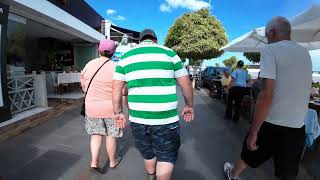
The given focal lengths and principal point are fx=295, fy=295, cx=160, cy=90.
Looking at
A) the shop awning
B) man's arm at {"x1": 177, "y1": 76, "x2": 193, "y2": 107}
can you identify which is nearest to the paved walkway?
man's arm at {"x1": 177, "y1": 76, "x2": 193, "y2": 107}

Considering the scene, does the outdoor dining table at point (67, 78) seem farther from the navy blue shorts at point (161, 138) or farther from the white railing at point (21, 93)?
the navy blue shorts at point (161, 138)

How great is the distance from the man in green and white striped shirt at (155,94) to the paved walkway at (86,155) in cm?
122

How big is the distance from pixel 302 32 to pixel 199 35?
53.7ft

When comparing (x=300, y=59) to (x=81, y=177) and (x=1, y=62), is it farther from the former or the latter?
(x=1, y=62)

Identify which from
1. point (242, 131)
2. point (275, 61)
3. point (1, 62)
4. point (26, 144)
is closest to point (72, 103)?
point (1, 62)

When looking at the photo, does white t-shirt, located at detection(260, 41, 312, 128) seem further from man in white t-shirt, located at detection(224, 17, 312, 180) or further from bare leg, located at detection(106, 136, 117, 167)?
bare leg, located at detection(106, 136, 117, 167)

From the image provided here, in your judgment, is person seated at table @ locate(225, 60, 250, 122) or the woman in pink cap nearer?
the woman in pink cap

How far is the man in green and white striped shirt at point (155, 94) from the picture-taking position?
9.11 ft

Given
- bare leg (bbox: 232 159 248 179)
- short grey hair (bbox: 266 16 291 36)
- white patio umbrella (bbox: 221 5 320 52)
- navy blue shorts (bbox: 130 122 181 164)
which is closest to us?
navy blue shorts (bbox: 130 122 181 164)

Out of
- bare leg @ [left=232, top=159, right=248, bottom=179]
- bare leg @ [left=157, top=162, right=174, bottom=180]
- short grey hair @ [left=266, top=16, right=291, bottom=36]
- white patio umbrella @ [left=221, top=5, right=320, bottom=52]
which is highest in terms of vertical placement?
white patio umbrella @ [left=221, top=5, right=320, bottom=52]

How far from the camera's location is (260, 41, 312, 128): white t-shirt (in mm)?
2770

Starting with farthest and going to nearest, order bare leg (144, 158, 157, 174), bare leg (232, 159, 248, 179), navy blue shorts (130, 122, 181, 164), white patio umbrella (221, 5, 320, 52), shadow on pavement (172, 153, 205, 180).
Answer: white patio umbrella (221, 5, 320, 52) → shadow on pavement (172, 153, 205, 180) → bare leg (232, 159, 248, 179) → bare leg (144, 158, 157, 174) → navy blue shorts (130, 122, 181, 164)

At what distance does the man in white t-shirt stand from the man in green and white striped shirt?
72 centimetres

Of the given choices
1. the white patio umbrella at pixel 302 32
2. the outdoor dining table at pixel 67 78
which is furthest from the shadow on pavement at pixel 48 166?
the outdoor dining table at pixel 67 78
